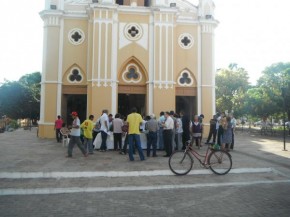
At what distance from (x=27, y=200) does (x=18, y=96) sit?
39.5 metres

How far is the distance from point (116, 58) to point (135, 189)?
15.4 meters

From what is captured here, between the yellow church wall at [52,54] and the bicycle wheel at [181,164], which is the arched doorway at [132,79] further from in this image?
the bicycle wheel at [181,164]

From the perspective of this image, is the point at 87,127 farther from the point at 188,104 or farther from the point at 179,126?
the point at 188,104

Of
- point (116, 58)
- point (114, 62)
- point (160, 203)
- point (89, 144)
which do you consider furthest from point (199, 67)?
point (160, 203)

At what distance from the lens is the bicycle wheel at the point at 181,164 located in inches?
341

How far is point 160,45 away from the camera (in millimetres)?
21906

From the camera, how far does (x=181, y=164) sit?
876 centimetres

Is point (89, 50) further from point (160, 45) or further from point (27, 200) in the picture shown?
point (27, 200)

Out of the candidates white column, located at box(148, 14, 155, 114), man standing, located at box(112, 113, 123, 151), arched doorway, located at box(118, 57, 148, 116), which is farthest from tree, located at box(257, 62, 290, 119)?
man standing, located at box(112, 113, 123, 151)

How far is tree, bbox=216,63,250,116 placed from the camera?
143ft

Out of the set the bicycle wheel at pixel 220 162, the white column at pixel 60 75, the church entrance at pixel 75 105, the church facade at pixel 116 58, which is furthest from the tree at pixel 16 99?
the bicycle wheel at pixel 220 162

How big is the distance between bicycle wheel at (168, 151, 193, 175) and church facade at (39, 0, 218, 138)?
12479 mm

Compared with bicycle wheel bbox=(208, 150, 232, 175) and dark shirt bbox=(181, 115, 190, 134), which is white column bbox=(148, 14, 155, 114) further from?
bicycle wheel bbox=(208, 150, 232, 175)

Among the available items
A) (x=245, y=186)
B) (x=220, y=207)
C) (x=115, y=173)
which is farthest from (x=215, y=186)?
(x=115, y=173)
